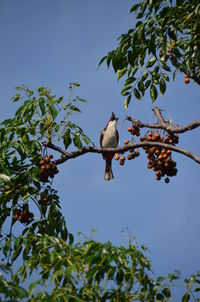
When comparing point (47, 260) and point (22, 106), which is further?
point (22, 106)

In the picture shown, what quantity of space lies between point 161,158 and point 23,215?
5.61ft

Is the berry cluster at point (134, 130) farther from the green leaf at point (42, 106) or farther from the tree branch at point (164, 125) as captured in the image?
the green leaf at point (42, 106)

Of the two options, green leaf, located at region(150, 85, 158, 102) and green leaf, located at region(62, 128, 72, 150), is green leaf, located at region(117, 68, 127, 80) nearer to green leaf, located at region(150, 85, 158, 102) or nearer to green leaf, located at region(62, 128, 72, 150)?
green leaf, located at region(150, 85, 158, 102)

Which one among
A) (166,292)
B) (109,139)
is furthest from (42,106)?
(109,139)

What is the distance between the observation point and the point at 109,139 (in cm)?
1056

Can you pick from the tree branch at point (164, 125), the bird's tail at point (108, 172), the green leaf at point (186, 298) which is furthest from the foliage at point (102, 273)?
the bird's tail at point (108, 172)

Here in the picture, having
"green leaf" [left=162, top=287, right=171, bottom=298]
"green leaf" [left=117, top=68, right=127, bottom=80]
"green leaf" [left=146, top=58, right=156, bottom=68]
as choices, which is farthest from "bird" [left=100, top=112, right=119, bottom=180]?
"green leaf" [left=162, top=287, right=171, bottom=298]

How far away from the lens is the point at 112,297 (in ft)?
11.5

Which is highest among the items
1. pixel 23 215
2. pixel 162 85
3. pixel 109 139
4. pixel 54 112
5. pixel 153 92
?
pixel 109 139

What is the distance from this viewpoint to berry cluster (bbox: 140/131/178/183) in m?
5.51

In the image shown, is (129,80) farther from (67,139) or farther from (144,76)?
(67,139)

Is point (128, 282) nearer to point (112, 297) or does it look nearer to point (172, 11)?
point (112, 297)

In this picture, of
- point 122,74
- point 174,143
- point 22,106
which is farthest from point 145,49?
point 22,106

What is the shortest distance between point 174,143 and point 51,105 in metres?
1.54
